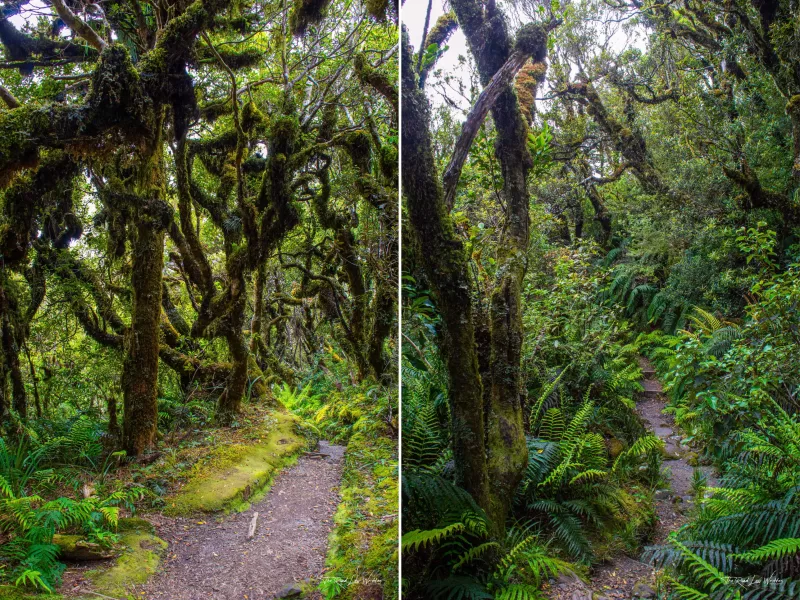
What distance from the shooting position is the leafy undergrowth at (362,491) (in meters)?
0.96

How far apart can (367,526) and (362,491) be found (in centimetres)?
8

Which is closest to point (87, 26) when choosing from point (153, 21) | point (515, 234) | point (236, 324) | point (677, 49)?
point (153, 21)

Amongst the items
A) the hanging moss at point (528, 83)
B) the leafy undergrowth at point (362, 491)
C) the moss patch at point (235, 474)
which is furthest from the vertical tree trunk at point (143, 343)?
the hanging moss at point (528, 83)

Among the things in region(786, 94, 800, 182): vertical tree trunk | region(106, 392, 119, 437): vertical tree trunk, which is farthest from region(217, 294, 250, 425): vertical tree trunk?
region(786, 94, 800, 182): vertical tree trunk

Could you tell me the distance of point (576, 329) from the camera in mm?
5164

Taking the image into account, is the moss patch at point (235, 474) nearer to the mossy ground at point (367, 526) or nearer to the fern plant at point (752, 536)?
the mossy ground at point (367, 526)

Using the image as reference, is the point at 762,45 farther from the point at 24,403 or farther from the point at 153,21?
the point at 24,403

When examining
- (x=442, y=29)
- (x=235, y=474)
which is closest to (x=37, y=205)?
(x=235, y=474)

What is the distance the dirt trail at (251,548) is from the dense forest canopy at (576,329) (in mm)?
285

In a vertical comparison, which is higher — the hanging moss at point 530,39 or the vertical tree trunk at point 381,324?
the hanging moss at point 530,39

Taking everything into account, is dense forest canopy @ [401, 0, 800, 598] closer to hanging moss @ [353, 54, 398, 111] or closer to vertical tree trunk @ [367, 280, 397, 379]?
vertical tree trunk @ [367, 280, 397, 379]

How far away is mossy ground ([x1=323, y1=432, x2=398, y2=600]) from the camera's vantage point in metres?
0.96

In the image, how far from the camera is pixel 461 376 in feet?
5.16

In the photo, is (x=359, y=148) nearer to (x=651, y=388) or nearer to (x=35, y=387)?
(x=35, y=387)
